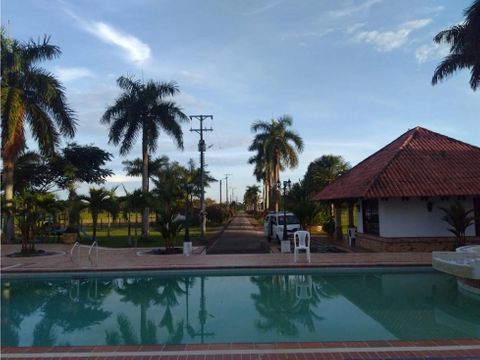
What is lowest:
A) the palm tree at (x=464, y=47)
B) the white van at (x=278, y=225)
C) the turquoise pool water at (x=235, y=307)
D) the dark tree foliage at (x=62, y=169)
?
the turquoise pool water at (x=235, y=307)

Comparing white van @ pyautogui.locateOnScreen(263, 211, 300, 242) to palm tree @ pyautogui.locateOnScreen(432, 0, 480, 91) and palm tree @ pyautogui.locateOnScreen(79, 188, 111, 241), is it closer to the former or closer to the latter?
palm tree @ pyautogui.locateOnScreen(79, 188, 111, 241)

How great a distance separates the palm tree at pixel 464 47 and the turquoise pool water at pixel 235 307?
1317 cm

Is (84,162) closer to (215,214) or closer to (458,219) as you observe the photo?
(215,214)

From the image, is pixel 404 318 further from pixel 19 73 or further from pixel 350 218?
pixel 19 73

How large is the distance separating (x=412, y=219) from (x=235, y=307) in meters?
11.5

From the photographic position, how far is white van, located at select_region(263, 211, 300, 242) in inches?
868

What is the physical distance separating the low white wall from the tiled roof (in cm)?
94

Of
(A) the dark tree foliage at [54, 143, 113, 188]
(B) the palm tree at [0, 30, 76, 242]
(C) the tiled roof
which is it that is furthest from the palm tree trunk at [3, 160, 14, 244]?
(C) the tiled roof

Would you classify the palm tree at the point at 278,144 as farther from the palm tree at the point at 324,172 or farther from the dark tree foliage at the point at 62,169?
the dark tree foliage at the point at 62,169

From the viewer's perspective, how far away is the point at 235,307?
948 cm

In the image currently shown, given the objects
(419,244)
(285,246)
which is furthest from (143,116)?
(419,244)

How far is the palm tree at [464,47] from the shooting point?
19312mm

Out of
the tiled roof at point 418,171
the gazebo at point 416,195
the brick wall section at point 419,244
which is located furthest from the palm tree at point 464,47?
the brick wall section at point 419,244

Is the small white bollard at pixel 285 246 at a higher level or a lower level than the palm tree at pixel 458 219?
lower
